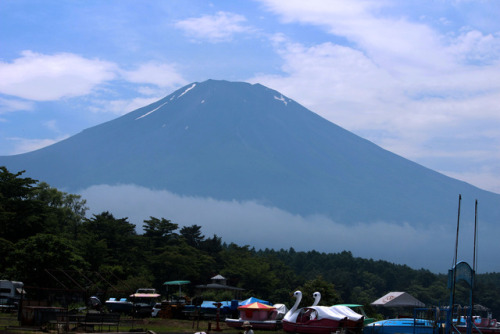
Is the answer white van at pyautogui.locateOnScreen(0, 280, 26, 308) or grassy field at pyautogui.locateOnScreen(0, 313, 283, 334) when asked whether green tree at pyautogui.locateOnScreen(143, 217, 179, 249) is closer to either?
white van at pyautogui.locateOnScreen(0, 280, 26, 308)

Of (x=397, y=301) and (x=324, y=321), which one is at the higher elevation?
(x=397, y=301)

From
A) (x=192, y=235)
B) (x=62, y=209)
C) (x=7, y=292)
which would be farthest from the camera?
(x=192, y=235)

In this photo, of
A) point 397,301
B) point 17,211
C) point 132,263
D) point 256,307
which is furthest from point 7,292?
point 397,301

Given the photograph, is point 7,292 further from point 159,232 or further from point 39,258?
point 159,232

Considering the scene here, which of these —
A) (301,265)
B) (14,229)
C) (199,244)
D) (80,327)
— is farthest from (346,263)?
(80,327)

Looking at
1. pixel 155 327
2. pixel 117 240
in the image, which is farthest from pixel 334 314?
pixel 117 240

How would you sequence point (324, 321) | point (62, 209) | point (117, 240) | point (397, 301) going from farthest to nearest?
1. point (62, 209)
2. point (117, 240)
3. point (397, 301)
4. point (324, 321)

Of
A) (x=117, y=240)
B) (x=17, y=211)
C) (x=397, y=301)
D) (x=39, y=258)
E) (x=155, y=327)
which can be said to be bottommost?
(x=155, y=327)

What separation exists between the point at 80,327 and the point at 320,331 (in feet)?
29.5

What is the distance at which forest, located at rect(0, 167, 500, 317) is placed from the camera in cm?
3731

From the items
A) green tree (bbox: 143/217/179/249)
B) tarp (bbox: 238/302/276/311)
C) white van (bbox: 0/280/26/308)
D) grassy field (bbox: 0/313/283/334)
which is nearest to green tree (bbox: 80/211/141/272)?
green tree (bbox: 143/217/179/249)

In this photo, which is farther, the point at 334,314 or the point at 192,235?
the point at 192,235

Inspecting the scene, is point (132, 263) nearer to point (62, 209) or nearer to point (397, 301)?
point (62, 209)

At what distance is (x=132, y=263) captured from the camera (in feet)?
193
